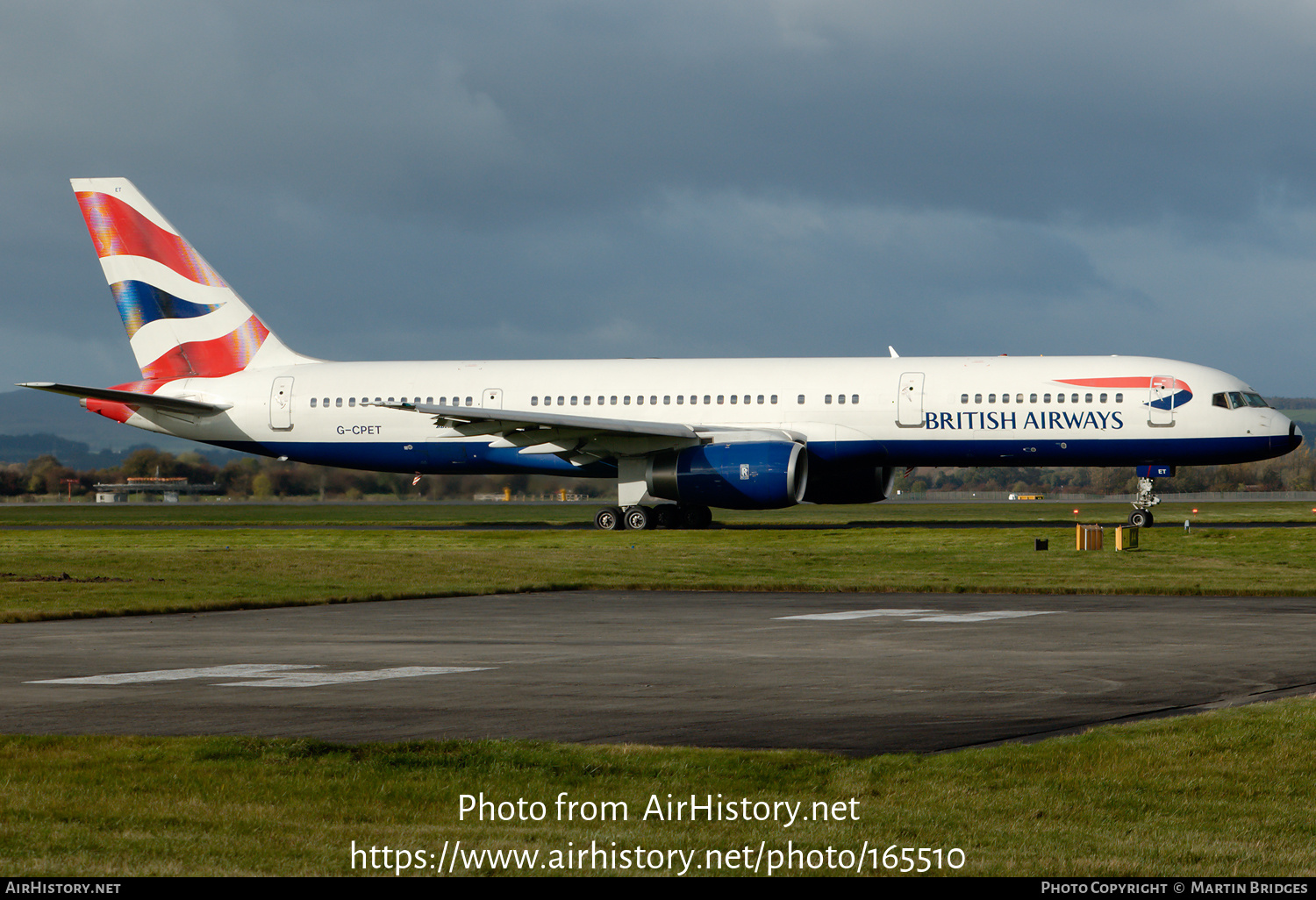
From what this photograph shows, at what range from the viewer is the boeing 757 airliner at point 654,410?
35562 millimetres

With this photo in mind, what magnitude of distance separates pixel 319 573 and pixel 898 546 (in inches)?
500

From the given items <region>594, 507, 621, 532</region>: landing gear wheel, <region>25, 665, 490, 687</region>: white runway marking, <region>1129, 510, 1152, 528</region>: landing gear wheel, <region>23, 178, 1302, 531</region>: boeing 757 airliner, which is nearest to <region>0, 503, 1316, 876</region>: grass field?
<region>25, 665, 490, 687</region>: white runway marking

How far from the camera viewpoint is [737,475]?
115 ft

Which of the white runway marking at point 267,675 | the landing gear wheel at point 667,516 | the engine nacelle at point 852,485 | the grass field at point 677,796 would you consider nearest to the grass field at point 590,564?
the landing gear wheel at point 667,516

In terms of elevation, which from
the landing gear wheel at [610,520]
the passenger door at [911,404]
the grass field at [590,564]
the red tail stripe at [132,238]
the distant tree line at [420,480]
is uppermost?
the red tail stripe at [132,238]

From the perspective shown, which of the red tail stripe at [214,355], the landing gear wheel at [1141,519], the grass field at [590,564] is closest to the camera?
the grass field at [590,564]

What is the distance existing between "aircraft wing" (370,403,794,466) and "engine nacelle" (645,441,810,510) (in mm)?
611

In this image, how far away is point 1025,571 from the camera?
84.9ft

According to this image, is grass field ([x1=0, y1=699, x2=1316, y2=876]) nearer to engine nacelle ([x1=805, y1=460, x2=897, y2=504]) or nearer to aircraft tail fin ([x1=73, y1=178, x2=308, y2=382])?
engine nacelle ([x1=805, y1=460, x2=897, y2=504])

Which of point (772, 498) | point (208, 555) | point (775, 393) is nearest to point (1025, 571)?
point (772, 498)

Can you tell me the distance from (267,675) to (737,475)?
75.9 feet

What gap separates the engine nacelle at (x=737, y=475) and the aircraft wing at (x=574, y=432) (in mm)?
611

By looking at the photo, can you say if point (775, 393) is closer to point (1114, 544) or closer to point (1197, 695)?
→ point (1114, 544)

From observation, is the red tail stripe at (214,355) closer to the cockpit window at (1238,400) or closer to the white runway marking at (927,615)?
the cockpit window at (1238,400)
